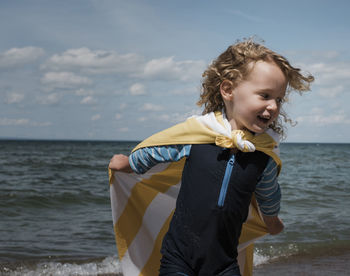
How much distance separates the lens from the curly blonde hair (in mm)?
2314

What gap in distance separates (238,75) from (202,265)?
1052 mm

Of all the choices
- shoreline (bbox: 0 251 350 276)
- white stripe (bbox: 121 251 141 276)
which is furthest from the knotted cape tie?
shoreline (bbox: 0 251 350 276)

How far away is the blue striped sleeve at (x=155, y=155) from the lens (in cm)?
239

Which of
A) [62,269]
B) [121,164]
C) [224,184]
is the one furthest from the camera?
[62,269]

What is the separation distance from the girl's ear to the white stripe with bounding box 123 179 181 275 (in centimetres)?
88

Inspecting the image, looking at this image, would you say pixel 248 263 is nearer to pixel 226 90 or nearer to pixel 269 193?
pixel 269 193

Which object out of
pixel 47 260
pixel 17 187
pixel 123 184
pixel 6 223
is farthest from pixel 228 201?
pixel 17 187

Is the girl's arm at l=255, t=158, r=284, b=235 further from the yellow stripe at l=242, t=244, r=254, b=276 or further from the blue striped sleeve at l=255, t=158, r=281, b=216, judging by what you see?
the yellow stripe at l=242, t=244, r=254, b=276

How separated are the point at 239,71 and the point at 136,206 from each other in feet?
4.13

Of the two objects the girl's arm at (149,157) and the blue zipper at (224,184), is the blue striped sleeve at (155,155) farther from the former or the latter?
the blue zipper at (224,184)

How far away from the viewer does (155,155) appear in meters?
2.42

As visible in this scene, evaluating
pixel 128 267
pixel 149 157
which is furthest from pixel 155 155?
pixel 128 267

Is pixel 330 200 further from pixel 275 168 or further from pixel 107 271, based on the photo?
pixel 275 168

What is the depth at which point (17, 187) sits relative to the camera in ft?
40.4
